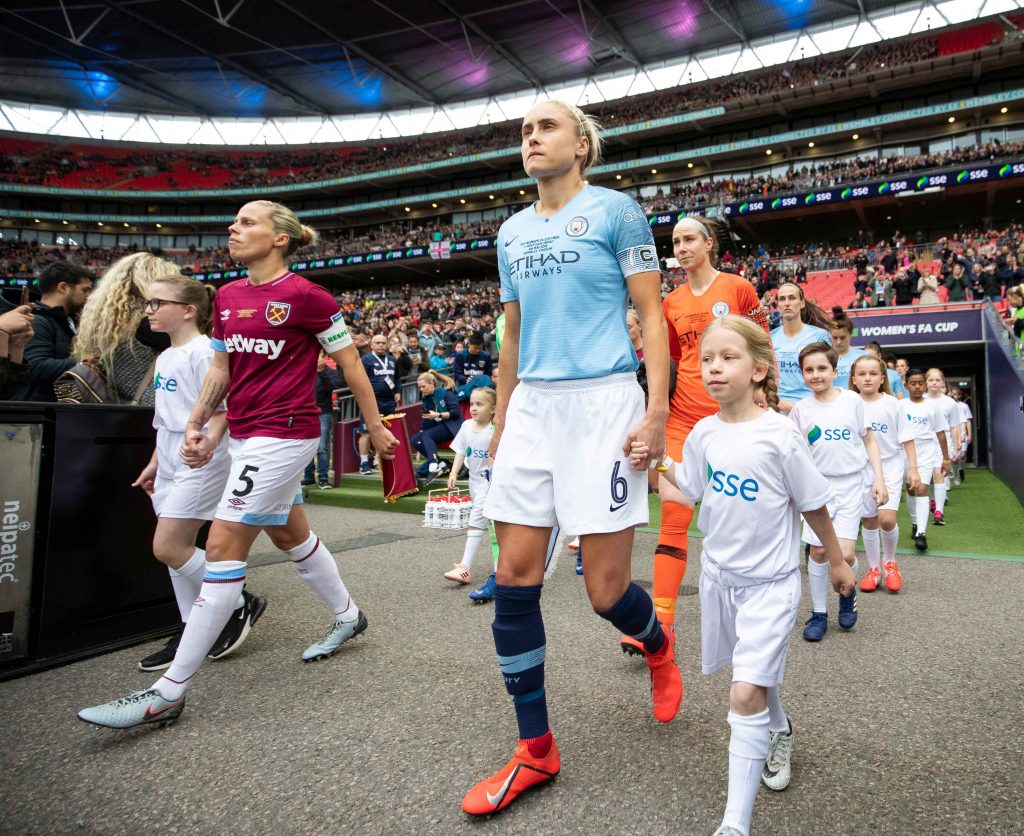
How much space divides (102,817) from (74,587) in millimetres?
1742

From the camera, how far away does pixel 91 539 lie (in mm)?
3316

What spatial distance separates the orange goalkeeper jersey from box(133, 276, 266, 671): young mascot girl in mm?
2338

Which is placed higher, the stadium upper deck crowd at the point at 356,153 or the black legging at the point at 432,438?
the stadium upper deck crowd at the point at 356,153

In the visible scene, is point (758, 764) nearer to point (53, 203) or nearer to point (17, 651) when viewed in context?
point (17, 651)

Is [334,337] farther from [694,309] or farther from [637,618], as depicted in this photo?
[694,309]

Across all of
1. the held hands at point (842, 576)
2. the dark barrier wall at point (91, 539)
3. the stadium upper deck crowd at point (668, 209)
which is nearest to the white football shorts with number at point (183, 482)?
the dark barrier wall at point (91, 539)

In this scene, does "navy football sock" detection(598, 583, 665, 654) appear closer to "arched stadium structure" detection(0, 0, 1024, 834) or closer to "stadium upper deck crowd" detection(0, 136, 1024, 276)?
"arched stadium structure" detection(0, 0, 1024, 834)

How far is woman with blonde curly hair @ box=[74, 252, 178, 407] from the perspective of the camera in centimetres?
353

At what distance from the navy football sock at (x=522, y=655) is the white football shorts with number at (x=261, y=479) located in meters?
1.12

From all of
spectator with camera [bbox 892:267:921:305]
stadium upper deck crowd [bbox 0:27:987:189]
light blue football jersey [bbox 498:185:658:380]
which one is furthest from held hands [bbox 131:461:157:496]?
stadium upper deck crowd [bbox 0:27:987:189]

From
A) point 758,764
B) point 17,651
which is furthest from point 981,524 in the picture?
point 17,651

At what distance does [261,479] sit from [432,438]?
6943mm

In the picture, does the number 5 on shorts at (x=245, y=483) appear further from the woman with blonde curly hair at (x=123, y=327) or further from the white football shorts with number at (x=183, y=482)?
the woman with blonde curly hair at (x=123, y=327)

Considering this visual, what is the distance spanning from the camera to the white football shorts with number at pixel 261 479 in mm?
2635
